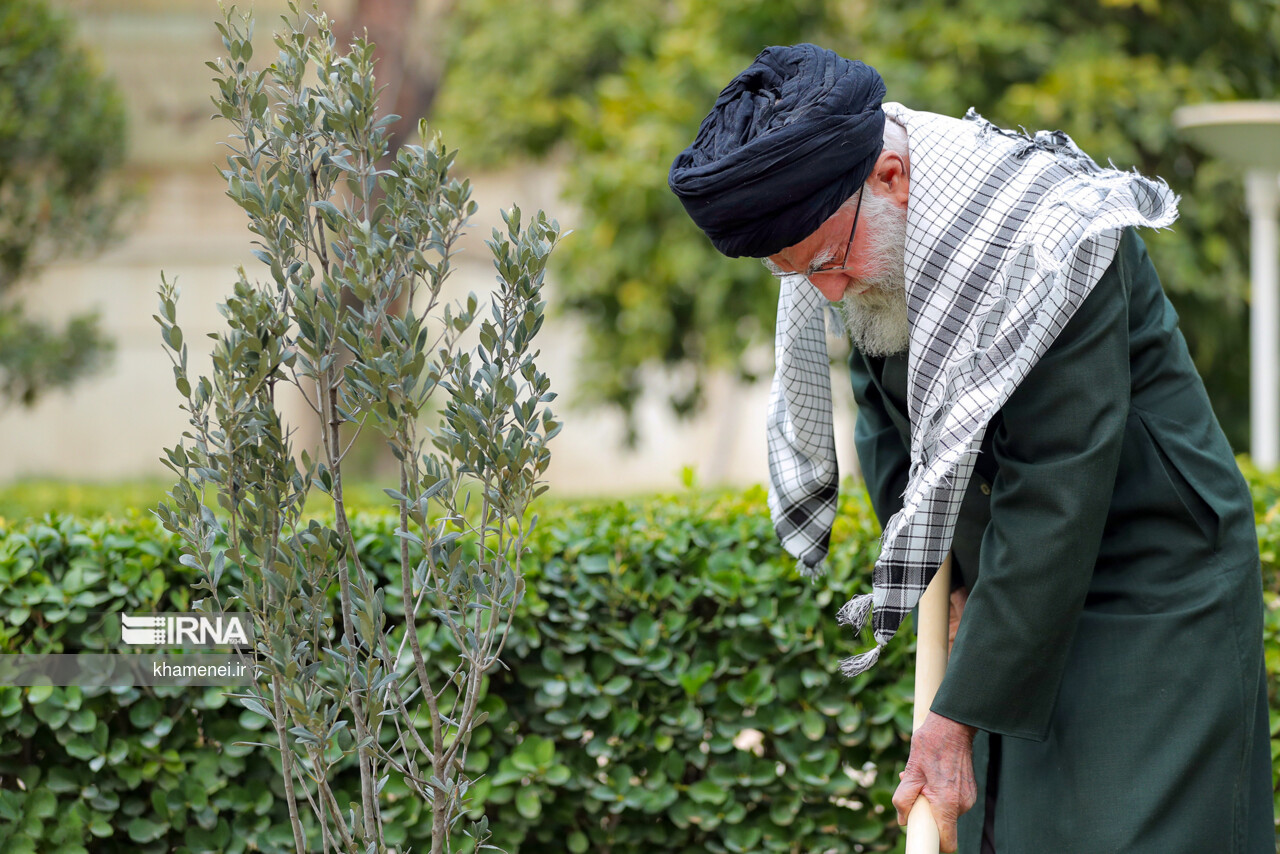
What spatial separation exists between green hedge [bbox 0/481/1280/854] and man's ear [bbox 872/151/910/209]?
1114mm

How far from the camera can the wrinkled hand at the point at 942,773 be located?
1801 millimetres

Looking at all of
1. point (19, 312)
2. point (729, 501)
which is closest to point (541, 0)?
point (19, 312)

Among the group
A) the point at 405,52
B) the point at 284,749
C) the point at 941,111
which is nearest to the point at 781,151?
the point at 284,749

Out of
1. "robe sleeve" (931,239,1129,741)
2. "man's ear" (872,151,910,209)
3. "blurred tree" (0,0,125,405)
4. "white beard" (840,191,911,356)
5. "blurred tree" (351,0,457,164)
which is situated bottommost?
"robe sleeve" (931,239,1129,741)

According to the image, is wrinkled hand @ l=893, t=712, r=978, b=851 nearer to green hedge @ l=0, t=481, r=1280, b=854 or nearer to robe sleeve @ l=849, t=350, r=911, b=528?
robe sleeve @ l=849, t=350, r=911, b=528

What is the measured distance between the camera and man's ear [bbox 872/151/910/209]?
1.94 meters

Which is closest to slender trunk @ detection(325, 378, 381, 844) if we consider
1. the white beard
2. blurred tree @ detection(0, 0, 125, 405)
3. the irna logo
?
the irna logo

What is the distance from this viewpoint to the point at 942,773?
1.81 metres

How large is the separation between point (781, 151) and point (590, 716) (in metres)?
1.54

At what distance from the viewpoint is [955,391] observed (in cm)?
178

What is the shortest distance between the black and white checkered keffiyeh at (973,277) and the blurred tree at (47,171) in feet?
17.3

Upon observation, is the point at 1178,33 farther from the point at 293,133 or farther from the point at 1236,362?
the point at 293,133

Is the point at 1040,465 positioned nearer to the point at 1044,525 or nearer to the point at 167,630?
the point at 1044,525

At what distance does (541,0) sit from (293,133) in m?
8.41
